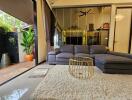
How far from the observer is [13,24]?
582 centimetres

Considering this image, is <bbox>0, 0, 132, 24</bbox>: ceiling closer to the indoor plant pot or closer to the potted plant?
the potted plant

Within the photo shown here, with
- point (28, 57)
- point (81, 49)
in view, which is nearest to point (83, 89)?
point (81, 49)

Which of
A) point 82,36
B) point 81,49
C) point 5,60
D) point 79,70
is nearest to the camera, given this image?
point 79,70

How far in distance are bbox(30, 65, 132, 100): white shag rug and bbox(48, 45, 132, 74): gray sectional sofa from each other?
51cm

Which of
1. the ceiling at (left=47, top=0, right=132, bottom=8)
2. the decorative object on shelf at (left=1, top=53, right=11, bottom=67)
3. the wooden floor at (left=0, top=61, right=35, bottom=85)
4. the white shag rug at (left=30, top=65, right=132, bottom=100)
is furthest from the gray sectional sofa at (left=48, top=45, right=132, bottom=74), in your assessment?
the ceiling at (left=47, top=0, right=132, bottom=8)

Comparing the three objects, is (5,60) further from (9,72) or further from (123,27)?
(123,27)

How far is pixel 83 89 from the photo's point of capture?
2389mm

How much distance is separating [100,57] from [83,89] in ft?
6.20

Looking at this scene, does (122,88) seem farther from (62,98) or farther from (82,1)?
(82,1)

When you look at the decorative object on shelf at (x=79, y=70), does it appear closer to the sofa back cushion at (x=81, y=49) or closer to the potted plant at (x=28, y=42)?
the sofa back cushion at (x=81, y=49)

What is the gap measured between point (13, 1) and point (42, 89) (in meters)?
2.51

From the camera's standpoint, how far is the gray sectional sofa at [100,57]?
3.41 meters

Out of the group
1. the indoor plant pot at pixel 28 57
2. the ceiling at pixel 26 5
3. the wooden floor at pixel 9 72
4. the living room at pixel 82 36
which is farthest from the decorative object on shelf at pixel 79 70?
the indoor plant pot at pixel 28 57

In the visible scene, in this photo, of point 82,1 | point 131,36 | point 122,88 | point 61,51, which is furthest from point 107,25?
point 122,88
